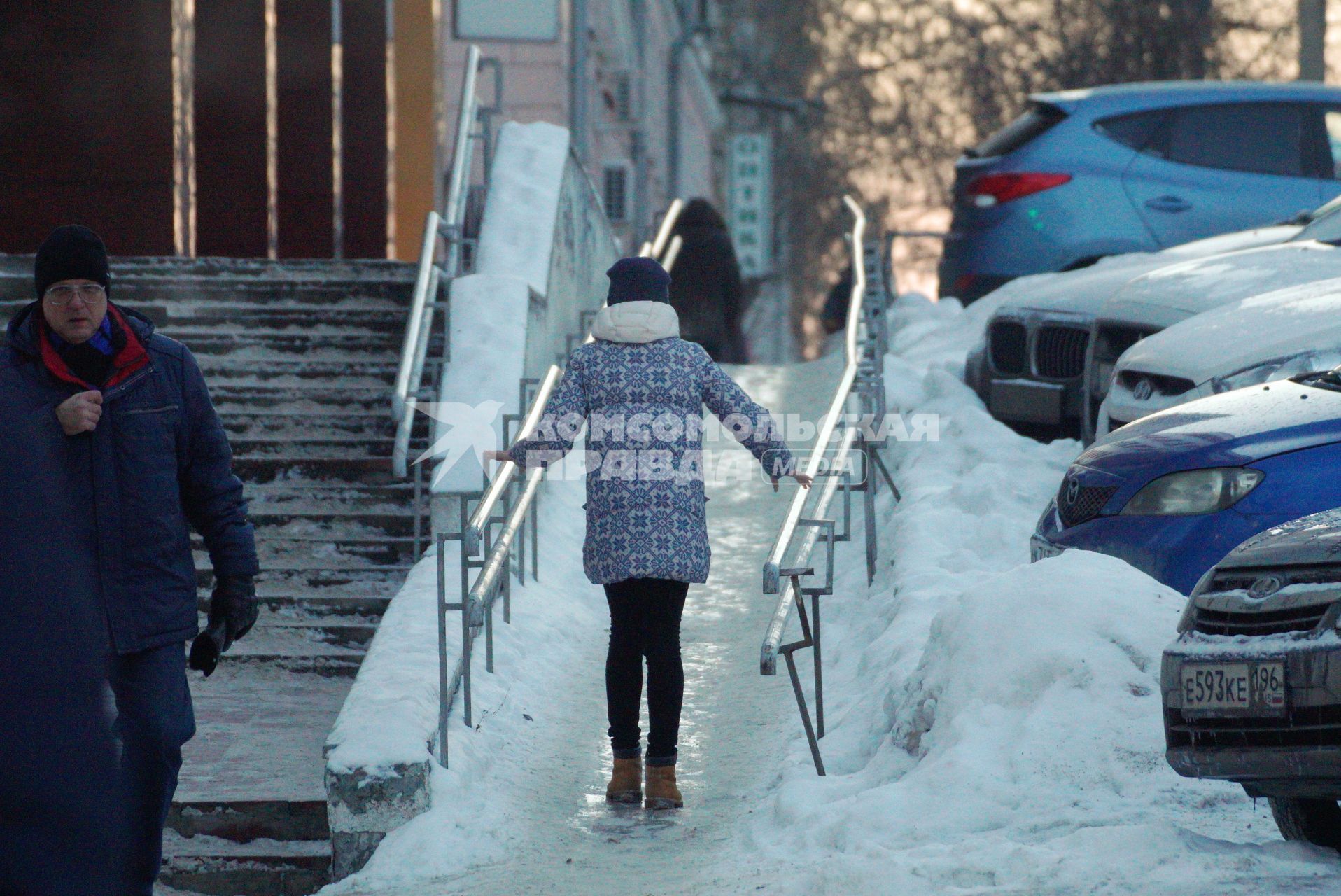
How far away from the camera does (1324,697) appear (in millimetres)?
3881

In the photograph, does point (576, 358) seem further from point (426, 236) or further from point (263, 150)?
point (263, 150)

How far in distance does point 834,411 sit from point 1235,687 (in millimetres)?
3728

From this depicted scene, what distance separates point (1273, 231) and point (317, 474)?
5313mm

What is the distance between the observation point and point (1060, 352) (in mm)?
9414

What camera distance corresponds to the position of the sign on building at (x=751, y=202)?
113 ft

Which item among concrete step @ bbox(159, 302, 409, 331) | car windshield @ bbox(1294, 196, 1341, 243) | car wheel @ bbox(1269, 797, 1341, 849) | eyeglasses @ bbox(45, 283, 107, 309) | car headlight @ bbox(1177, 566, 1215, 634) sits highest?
car windshield @ bbox(1294, 196, 1341, 243)

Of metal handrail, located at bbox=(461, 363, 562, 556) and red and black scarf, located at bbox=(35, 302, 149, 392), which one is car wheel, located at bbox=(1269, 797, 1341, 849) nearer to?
metal handrail, located at bbox=(461, 363, 562, 556)

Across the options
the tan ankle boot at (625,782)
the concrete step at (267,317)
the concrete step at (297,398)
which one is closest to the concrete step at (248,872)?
the tan ankle boot at (625,782)

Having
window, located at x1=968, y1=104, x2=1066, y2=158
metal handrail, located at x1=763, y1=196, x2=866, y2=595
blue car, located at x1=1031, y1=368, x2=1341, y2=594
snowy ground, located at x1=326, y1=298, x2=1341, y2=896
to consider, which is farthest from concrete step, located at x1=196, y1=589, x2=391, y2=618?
window, located at x1=968, y1=104, x2=1066, y2=158

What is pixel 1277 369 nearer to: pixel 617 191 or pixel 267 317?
pixel 267 317

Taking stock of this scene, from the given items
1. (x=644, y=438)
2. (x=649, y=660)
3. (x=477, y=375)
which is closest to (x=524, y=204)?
(x=477, y=375)

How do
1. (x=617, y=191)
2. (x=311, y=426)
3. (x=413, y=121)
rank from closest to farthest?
(x=311, y=426), (x=413, y=121), (x=617, y=191)

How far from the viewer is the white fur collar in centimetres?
534

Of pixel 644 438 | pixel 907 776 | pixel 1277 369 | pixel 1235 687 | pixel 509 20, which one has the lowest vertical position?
pixel 907 776
